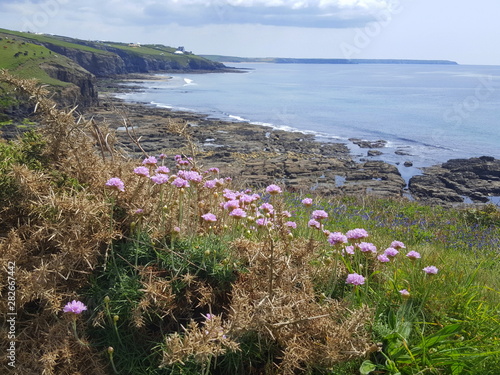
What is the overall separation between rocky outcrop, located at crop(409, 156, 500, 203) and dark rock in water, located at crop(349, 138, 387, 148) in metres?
6.82

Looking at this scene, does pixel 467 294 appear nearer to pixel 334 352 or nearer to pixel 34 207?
pixel 334 352

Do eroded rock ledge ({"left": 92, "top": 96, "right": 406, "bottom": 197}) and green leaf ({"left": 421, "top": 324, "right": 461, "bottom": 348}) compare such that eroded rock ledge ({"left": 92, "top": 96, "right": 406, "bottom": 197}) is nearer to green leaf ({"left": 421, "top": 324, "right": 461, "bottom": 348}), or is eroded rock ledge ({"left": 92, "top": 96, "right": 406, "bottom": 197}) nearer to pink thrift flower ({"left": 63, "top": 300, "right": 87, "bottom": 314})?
green leaf ({"left": 421, "top": 324, "right": 461, "bottom": 348})

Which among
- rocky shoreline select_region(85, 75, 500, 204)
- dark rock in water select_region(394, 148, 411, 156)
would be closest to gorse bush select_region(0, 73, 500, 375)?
rocky shoreline select_region(85, 75, 500, 204)

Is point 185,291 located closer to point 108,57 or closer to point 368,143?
point 368,143

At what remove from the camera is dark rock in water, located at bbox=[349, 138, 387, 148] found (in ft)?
108

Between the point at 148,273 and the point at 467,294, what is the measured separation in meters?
2.32

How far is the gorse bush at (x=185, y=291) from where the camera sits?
2664mm

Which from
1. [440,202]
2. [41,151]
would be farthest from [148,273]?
[440,202]

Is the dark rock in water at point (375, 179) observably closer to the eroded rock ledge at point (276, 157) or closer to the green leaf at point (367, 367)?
the eroded rock ledge at point (276, 157)

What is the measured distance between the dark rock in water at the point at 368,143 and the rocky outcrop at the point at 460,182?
6824mm

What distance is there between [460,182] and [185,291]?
23605 mm

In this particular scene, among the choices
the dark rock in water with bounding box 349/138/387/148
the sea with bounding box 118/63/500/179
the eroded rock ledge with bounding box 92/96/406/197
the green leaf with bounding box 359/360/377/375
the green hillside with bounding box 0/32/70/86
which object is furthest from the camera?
the green hillside with bounding box 0/32/70/86

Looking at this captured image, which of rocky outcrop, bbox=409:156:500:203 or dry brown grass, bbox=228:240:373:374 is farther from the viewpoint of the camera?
rocky outcrop, bbox=409:156:500:203

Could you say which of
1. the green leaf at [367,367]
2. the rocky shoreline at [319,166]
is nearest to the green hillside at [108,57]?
the rocky shoreline at [319,166]
